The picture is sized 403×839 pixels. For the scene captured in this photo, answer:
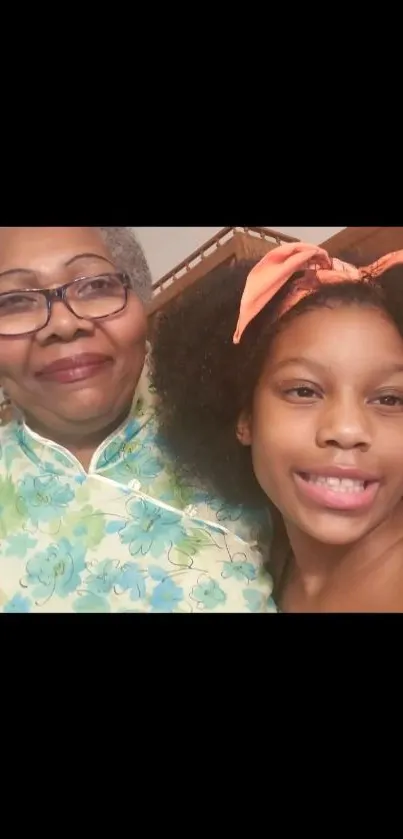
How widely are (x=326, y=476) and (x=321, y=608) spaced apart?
0.22m

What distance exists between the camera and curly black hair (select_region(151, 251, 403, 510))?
42.4 inches

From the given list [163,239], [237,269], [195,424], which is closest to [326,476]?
[195,424]

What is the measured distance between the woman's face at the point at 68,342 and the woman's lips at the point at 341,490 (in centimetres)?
34

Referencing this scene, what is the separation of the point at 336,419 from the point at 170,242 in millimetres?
429

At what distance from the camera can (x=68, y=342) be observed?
1085 mm

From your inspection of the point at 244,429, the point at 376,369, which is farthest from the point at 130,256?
the point at 376,369

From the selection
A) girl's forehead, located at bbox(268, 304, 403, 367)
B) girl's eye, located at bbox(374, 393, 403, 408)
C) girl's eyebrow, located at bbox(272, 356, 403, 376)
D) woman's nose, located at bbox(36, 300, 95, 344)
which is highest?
woman's nose, located at bbox(36, 300, 95, 344)

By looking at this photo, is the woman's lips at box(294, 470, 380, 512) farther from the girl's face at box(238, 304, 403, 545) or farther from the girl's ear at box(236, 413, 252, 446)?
the girl's ear at box(236, 413, 252, 446)

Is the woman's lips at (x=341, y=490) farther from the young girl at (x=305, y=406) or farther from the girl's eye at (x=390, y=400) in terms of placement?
the girl's eye at (x=390, y=400)

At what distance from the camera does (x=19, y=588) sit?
1099 mm

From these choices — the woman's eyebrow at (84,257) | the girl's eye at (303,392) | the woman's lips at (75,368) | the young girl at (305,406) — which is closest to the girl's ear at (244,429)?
the young girl at (305,406)

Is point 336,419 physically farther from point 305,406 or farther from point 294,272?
point 294,272

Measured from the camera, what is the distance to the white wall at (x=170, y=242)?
117cm

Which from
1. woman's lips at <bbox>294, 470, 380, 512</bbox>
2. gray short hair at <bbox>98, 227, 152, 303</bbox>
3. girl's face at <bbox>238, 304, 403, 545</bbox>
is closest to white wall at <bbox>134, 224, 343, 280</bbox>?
gray short hair at <bbox>98, 227, 152, 303</bbox>
